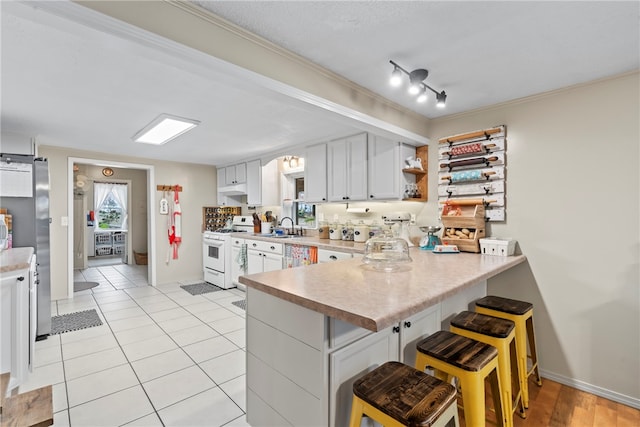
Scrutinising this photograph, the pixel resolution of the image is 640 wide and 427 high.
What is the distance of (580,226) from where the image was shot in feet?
7.58

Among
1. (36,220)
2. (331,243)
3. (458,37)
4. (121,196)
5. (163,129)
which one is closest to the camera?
(458,37)

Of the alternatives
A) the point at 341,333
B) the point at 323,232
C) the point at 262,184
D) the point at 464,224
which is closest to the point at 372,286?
the point at 341,333

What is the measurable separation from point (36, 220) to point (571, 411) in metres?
4.84

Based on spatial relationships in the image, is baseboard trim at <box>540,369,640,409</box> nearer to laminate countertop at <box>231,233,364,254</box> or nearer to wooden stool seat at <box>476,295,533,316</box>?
wooden stool seat at <box>476,295,533,316</box>

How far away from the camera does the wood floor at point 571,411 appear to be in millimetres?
1949

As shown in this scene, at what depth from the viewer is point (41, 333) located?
10.1 ft

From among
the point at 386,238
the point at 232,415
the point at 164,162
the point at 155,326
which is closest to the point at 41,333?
the point at 155,326

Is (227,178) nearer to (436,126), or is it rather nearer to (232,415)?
(436,126)

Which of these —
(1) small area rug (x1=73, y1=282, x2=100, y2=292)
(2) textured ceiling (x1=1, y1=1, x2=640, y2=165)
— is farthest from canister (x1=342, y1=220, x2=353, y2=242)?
(1) small area rug (x1=73, y1=282, x2=100, y2=292)

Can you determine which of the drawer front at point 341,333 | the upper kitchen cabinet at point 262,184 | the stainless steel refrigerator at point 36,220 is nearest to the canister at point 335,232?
the upper kitchen cabinet at point 262,184

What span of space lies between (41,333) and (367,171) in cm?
379

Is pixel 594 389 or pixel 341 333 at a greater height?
pixel 341 333

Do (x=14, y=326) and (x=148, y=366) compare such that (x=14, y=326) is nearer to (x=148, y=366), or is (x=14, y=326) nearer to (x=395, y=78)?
(x=148, y=366)

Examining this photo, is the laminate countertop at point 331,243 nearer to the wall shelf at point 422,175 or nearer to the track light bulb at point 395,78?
the wall shelf at point 422,175
